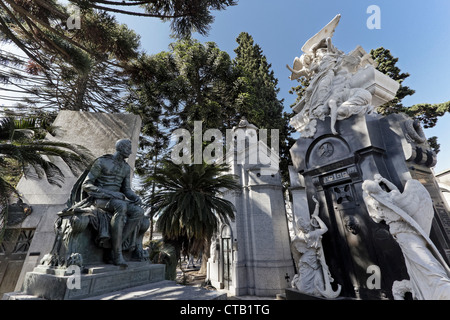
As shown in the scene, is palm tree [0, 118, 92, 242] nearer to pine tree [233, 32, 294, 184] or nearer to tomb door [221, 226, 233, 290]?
tomb door [221, 226, 233, 290]

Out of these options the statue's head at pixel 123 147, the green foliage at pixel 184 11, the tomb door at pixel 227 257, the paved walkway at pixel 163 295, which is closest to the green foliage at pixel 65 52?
the green foliage at pixel 184 11

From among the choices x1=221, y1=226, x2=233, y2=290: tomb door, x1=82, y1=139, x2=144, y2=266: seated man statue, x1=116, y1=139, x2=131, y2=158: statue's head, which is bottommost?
x1=221, y1=226, x2=233, y2=290: tomb door

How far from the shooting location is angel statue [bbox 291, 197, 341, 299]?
161 inches

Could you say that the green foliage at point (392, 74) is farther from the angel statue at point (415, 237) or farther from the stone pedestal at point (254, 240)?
the angel statue at point (415, 237)

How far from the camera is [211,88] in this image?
11203mm

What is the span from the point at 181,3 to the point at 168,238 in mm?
7278

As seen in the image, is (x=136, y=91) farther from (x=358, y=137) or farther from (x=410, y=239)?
(x=410, y=239)

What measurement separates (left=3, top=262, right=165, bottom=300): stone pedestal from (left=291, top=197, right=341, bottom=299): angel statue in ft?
11.6

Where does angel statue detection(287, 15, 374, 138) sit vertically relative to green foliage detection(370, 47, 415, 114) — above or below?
below

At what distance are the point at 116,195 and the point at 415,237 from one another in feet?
15.6

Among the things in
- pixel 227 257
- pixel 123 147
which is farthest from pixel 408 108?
pixel 123 147

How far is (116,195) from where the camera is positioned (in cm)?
310

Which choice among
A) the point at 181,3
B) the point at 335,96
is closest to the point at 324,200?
the point at 335,96

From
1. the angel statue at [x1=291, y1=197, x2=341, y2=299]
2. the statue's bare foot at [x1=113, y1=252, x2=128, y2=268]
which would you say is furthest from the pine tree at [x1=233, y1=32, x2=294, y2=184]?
the statue's bare foot at [x1=113, y1=252, x2=128, y2=268]
